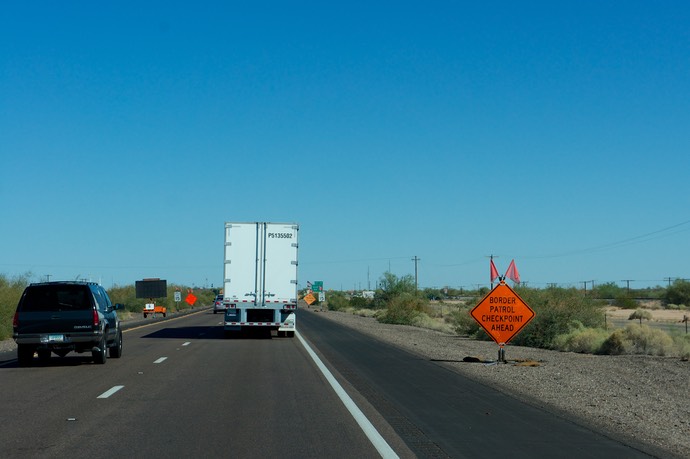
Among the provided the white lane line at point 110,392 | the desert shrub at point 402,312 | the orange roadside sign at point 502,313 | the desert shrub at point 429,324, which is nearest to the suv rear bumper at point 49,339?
the white lane line at point 110,392

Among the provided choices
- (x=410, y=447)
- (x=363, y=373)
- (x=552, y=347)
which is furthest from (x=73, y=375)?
(x=552, y=347)

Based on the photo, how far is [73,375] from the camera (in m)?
18.5

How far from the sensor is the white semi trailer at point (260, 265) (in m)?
33.5

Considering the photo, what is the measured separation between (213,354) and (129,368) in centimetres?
545

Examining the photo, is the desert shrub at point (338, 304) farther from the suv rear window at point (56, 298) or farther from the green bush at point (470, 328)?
the suv rear window at point (56, 298)

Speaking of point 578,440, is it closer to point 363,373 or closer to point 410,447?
point 410,447

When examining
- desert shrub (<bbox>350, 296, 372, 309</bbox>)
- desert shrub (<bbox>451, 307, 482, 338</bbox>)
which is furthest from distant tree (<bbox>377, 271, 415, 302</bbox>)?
desert shrub (<bbox>451, 307, 482, 338</bbox>)

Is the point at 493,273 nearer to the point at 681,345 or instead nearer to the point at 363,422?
the point at 681,345

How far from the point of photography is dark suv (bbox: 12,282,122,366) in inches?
789

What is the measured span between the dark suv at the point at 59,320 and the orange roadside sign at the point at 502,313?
974cm

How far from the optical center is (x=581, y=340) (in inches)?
1190

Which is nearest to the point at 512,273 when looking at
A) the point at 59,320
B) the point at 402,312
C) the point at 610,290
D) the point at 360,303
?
the point at 59,320

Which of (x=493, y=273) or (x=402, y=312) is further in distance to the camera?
(x=402, y=312)

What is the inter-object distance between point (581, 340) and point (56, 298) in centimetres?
1850
